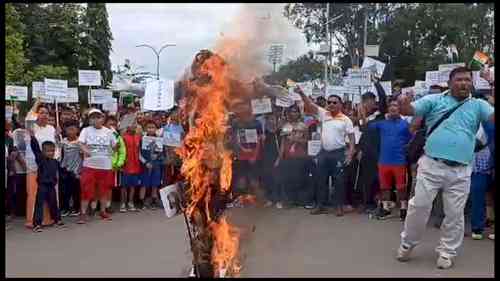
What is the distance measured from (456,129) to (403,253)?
4.53ft

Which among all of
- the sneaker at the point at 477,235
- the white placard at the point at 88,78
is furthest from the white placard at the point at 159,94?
the white placard at the point at 88,78

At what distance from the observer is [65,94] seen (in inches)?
394

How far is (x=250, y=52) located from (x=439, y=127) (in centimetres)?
214

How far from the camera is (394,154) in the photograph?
27.8 ft

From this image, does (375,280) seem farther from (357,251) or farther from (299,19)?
(299,19)

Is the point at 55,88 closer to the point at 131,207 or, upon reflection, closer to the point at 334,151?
the point at 131,207

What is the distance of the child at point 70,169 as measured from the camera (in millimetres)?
8891

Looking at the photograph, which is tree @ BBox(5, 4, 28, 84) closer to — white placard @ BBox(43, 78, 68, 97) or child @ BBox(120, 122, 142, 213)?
white placard @ BBox(43, 78, 68, 97)

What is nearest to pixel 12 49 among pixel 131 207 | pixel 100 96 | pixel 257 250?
pixel 100 96

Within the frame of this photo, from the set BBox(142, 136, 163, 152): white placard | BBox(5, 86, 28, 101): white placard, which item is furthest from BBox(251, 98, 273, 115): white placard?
BBox(5, 86, 28, 101): white placard

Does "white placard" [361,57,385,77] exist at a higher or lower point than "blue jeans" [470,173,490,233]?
higher

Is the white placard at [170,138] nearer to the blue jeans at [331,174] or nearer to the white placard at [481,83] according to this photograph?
the blue jeans at [331,174]

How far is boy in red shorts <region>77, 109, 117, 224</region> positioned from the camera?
877 cm

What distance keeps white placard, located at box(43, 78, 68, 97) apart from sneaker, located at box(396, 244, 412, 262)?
6.34 metres
